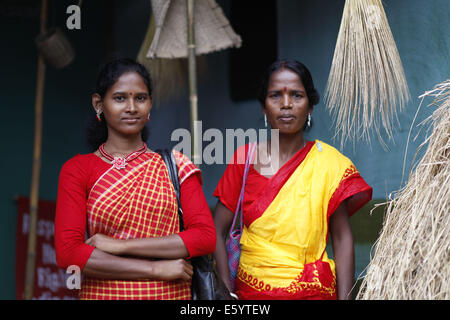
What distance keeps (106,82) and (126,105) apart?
130 millimetres

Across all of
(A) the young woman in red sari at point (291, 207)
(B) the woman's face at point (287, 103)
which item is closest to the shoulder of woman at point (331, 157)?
(A) the young woman in red sari at point (291, 207)

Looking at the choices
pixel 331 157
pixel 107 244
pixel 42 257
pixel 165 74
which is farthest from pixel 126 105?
pixel 42 257

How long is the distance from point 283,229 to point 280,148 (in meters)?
0.41

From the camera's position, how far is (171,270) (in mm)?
2020

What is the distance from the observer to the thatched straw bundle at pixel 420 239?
183 cm

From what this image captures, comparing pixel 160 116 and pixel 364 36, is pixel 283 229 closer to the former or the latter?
pixel 364 36

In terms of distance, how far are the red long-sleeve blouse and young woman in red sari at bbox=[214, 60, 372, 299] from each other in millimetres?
379

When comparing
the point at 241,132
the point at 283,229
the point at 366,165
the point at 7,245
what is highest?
the point at 241,132

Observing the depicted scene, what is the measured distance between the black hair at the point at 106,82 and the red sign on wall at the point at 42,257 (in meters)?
2.13

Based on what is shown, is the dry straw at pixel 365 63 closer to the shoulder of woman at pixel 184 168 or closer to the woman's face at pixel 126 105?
the shoulder of woman at pixel 184 168

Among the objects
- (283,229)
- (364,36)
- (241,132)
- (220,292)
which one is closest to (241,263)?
(283,229)

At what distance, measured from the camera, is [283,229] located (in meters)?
2.41
